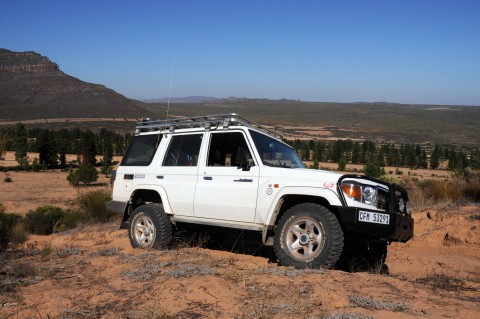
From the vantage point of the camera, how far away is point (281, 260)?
20.4 feet

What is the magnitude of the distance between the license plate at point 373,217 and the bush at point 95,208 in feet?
37.7

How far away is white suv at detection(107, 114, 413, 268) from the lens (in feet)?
19.6

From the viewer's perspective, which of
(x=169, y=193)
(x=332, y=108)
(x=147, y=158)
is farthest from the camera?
(x=332, y=108)

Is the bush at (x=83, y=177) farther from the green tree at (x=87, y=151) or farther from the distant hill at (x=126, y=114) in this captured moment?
the distant hill at (x=126, y=114)

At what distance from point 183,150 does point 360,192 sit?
10.4 ft

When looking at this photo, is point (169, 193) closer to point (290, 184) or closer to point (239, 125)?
point (239, 125)

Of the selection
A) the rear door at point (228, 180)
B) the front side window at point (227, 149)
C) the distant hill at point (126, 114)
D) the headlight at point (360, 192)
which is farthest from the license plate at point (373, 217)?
the distant hill at point (126, 114)

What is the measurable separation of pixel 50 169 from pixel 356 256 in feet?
176

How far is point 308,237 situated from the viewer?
20.0 feet

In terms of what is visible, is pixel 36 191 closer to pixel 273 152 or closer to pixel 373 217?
pixel 273 152

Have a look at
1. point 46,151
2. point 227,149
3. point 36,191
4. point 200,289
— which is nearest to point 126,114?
point 46,151

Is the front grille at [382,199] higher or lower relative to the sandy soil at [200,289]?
higher

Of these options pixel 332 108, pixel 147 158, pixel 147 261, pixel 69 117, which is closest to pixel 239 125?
pixel 147 158

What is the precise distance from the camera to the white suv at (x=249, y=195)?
598cm
